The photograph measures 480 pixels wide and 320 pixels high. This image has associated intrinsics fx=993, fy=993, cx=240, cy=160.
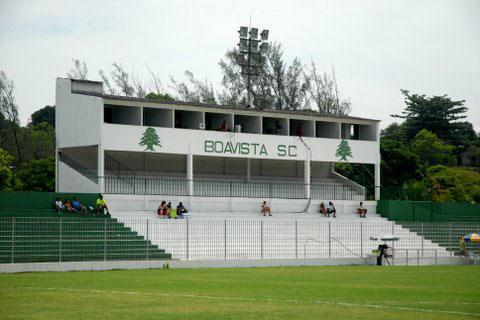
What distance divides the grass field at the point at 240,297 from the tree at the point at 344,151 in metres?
26.6

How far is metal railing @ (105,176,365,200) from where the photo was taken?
49656 mm

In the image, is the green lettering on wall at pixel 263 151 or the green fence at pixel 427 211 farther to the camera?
the green fence at pixel 427 211

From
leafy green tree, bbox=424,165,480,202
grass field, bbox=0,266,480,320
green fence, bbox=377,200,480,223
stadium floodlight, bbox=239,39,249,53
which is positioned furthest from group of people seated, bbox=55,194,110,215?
leafy green tree, bbox=424,165,480,202

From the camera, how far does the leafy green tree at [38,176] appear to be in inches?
2493

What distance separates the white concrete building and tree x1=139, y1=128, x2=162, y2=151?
5cm

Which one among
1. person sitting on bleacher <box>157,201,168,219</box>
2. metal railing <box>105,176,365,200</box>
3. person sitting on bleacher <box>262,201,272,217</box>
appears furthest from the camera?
person sitting on bleacher <box>262,201,272,217</box>

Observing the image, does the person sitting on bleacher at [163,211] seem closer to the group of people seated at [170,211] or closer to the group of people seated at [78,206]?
the group of people seated at [170,211]

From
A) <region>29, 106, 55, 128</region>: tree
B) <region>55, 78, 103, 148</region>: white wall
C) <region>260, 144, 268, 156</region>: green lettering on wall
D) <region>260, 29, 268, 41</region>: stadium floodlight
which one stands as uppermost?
<region>260, 29, 268, 41</region>: stadium floodlight

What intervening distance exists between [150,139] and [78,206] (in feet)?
22.3

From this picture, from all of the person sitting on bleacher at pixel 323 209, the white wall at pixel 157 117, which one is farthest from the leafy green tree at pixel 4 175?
the person sitting on bleacher at pixel 323 209

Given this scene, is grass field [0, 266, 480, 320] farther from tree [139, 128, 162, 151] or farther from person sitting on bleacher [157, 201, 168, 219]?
tree [139, 128, 162, 151]

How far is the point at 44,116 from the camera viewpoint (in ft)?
328

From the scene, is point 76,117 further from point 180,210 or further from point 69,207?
point 180,210

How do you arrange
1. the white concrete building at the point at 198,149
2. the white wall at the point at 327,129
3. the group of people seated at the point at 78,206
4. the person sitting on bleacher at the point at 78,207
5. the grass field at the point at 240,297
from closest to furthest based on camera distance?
the grass field at the point at 240,297 < the group of people seated at the point at 78,206 < the person sitting on bleacher at the point at 78,207 < the white concrete building at the point at 198,149 < the white wall at the point at 327,129
